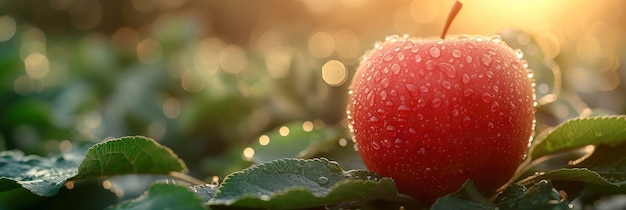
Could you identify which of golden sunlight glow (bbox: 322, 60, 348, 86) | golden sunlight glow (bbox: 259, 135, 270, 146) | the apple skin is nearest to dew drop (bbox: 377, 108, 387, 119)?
the apple skin

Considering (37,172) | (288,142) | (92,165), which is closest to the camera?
(92,165)

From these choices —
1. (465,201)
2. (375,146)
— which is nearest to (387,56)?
(375,146)

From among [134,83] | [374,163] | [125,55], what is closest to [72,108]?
[134,83]

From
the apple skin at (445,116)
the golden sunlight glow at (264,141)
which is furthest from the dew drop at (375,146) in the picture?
the golden sunlight glow at (264,141)

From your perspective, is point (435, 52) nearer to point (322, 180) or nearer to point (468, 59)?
point (468, 59)

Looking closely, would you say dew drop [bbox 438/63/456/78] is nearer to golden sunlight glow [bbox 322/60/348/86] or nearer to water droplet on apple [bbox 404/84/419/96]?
water droplet on apple [bbox 404/84/419/96]

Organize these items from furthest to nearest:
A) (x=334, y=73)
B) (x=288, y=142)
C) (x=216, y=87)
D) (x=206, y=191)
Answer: (x=334, y=73) < (x=216, y=87) < (x=288, y=142) < (x=206, y=191)

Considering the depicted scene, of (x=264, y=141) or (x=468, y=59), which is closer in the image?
(x=468, y=59)
